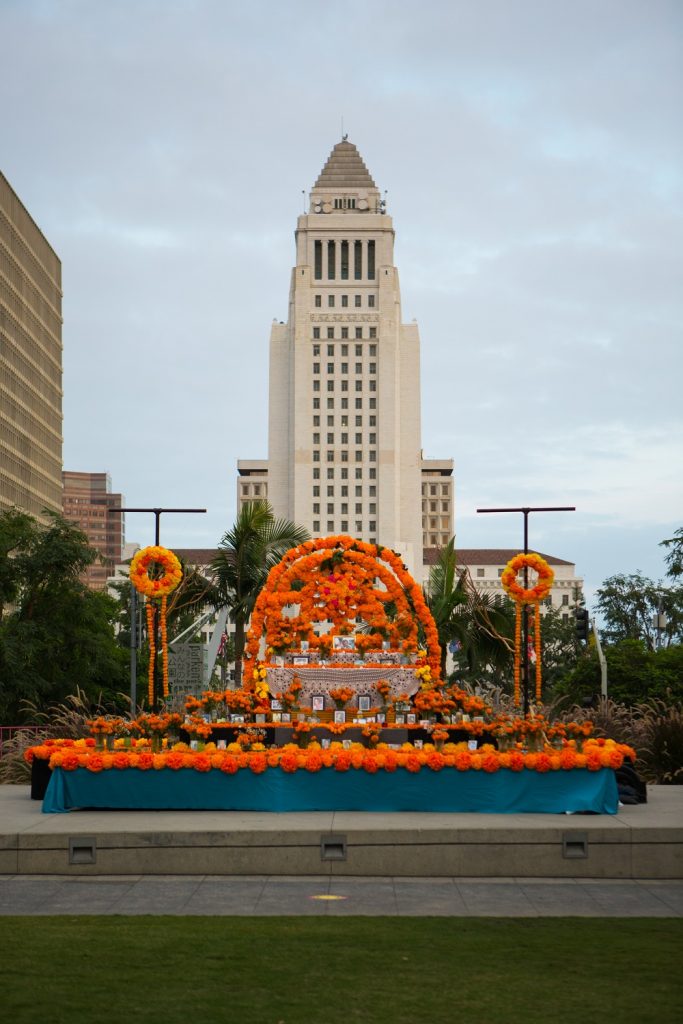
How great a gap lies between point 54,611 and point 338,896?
28239 mm

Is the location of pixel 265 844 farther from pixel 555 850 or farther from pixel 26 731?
pixel 26 731

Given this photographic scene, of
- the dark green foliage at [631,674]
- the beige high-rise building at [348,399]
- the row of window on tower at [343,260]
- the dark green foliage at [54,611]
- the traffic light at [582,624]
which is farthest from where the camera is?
the row of window on tower at [343,260]

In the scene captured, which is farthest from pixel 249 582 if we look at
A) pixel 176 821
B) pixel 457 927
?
pixel 457 927

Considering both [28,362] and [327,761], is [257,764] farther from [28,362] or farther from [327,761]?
[28,362]

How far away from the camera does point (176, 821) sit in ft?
52.3

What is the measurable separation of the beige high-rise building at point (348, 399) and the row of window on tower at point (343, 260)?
0.37 feet

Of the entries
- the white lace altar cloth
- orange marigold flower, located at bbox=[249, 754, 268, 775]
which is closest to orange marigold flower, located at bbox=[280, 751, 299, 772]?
orange marigold flower, located at bbox=[249, 754, 268, 775]

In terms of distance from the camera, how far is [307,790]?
675 inches

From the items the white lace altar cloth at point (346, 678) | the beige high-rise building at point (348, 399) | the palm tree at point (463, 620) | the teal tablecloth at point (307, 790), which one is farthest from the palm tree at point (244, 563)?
Answer: the beige high-rise building at point (348, 399)

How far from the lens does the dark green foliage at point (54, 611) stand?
39219 mm

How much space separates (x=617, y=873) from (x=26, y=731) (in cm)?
1430

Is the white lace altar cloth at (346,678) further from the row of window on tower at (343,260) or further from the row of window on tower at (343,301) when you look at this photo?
the row of window on tower at (343,260)

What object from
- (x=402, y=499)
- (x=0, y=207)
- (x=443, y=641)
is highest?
(x=0, y=207)

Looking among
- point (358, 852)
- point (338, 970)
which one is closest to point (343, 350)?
point (358, 852)
